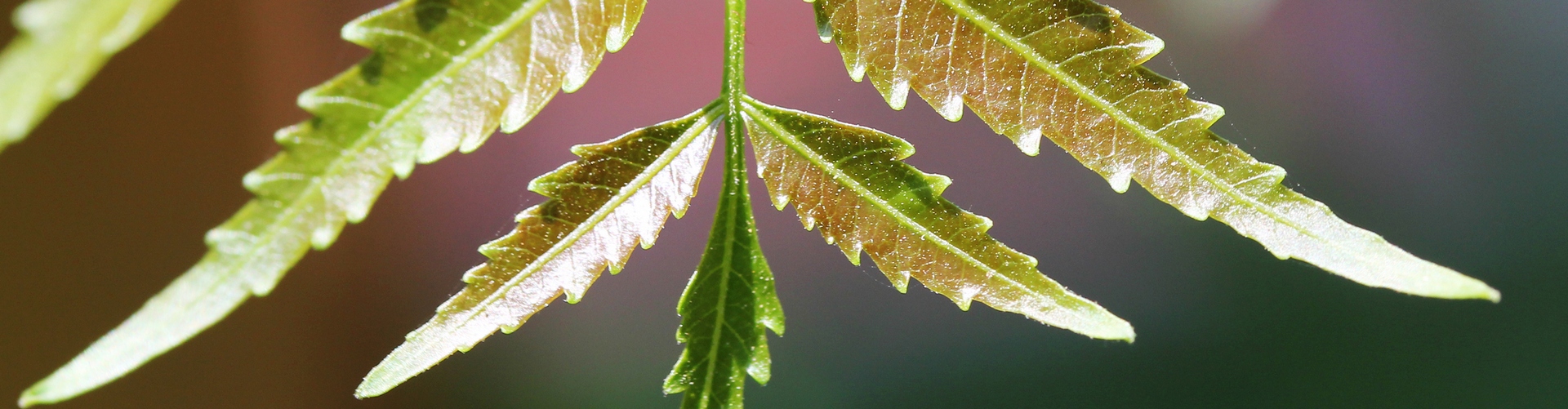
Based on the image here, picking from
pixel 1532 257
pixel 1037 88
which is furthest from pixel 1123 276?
pixel 1037 88

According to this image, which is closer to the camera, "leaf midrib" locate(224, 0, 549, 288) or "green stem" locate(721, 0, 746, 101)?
"leaf midrib" locate(224, 0, 549, 288)

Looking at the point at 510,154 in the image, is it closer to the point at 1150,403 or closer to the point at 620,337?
the point at 620,337

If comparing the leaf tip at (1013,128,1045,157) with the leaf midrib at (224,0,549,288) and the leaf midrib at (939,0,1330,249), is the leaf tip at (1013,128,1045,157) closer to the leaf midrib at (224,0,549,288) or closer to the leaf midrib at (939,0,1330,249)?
the leaf midrib at (939,0,1330,249)

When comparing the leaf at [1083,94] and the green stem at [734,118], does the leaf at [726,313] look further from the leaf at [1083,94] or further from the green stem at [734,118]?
the leaf at [1083,94]

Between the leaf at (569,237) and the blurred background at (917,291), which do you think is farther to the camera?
the blurred background at (917,291)

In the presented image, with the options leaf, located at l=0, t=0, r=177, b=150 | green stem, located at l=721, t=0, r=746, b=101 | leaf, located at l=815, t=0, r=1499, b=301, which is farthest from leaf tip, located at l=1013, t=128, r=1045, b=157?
leaf, located at l=0, t=0, r=177, b=150

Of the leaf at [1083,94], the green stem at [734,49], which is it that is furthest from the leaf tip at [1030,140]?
the green stem at [734,49]

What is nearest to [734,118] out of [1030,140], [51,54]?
[1030,140]
